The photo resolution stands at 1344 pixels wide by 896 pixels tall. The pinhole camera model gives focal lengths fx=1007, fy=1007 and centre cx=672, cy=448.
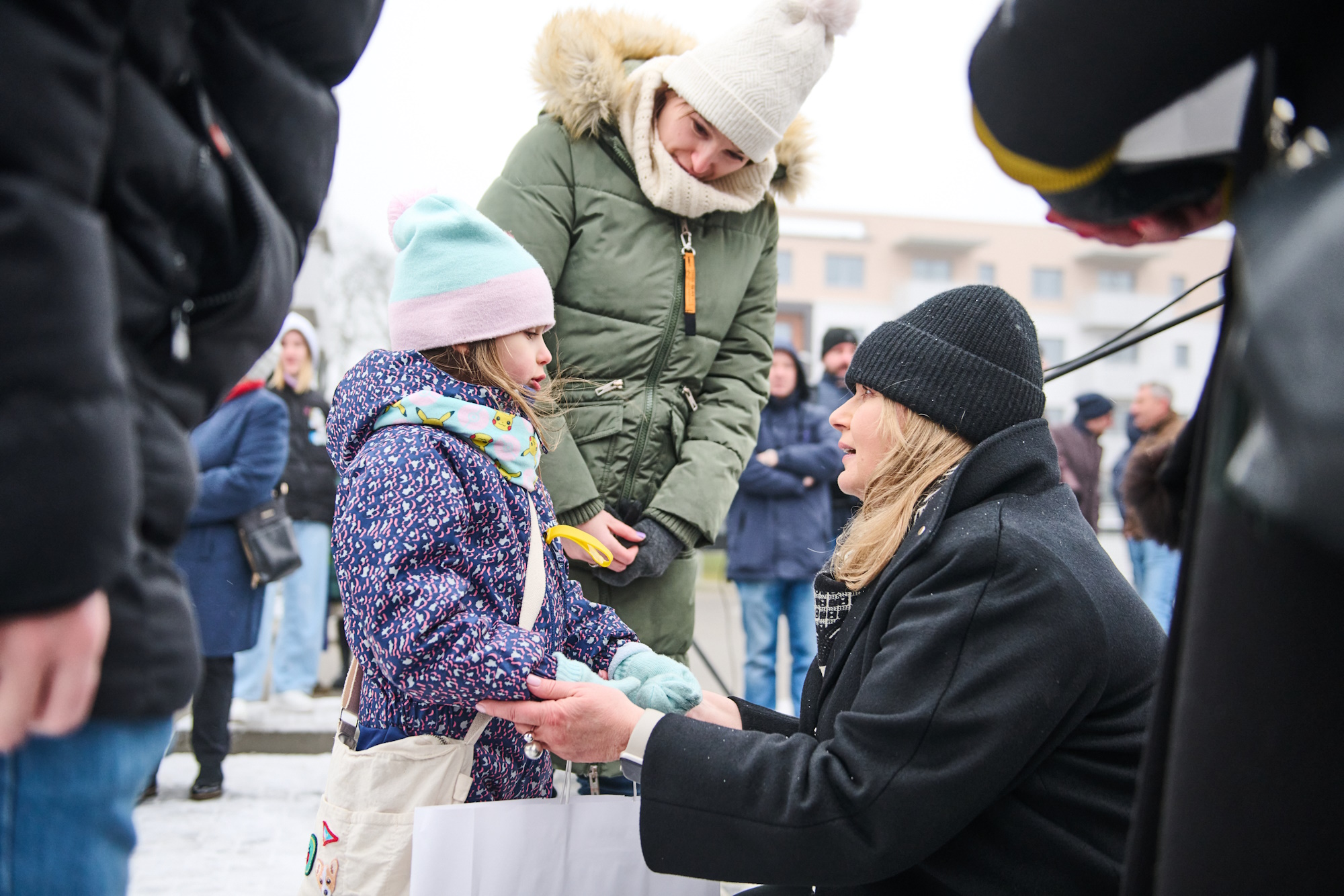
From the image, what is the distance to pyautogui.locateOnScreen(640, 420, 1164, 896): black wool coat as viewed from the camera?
4.50ft

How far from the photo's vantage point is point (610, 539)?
232cm

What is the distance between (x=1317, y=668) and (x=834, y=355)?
18.9 ft

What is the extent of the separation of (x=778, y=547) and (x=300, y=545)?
2.64 m

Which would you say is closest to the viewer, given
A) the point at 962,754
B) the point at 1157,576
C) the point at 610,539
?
the point at 962,754

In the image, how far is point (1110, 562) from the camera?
1556mm

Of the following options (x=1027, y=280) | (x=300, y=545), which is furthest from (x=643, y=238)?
(x=1027, y=280)

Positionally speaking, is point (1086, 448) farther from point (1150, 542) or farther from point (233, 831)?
point (233, 831)

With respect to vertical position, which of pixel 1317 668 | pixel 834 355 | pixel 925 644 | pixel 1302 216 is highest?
pixel 1302 216

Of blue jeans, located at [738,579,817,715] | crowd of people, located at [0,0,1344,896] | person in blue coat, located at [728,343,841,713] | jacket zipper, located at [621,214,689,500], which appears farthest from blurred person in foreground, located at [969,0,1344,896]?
blue jeans, located at [738,579,817,715]

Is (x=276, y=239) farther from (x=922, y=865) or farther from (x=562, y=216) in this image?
(x=562, y=216)

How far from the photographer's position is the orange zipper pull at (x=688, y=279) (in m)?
2.51

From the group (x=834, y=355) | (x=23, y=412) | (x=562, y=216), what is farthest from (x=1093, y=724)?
(x=834, y=355)

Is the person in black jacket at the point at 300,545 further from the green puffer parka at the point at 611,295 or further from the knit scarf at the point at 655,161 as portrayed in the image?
the knit scarf at the point at 655,161

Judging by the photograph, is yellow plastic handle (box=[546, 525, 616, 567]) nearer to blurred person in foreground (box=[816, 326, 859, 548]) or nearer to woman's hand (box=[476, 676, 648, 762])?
woman's hand (box=[476, 676, 648, 762])
